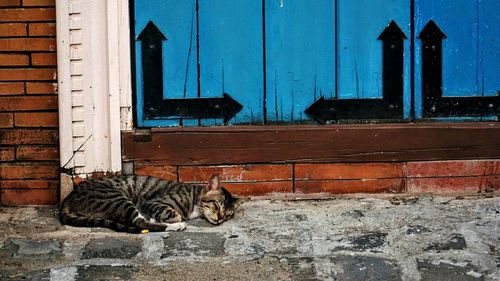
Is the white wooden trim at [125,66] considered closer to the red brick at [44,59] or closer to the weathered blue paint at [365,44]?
the red brick at [44,59]

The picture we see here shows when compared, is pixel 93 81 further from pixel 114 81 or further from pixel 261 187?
pixel 261 187

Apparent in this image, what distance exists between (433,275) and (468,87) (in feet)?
5.28

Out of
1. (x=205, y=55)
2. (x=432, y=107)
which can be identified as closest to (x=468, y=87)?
(x=432, y=107)

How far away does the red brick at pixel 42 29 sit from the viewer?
190 inches

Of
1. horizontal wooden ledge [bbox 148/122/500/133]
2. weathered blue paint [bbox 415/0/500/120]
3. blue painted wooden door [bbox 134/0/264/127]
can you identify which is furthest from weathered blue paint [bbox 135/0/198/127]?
weathered blue paint [bbox 415/0/500/120]

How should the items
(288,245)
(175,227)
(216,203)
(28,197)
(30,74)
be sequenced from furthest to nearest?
1. (28,197)
2. (30,74)
3. (216,203)
4. (175,227)
5. (288,245)

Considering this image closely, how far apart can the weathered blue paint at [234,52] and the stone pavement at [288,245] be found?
26.4 inches

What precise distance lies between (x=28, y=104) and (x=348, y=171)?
1977mm

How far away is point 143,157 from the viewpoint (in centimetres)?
490

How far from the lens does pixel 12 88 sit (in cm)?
489

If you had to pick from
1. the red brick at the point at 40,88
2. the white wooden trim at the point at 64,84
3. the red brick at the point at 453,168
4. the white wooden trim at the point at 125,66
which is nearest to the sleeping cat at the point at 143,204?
the white wooden trim at the point at 64,84

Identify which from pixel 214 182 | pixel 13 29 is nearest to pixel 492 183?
pixel 214 182

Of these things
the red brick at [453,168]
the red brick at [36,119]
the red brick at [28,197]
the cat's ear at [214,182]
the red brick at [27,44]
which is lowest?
the red brick at [28,197]

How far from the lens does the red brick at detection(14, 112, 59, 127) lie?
16.1 feet
